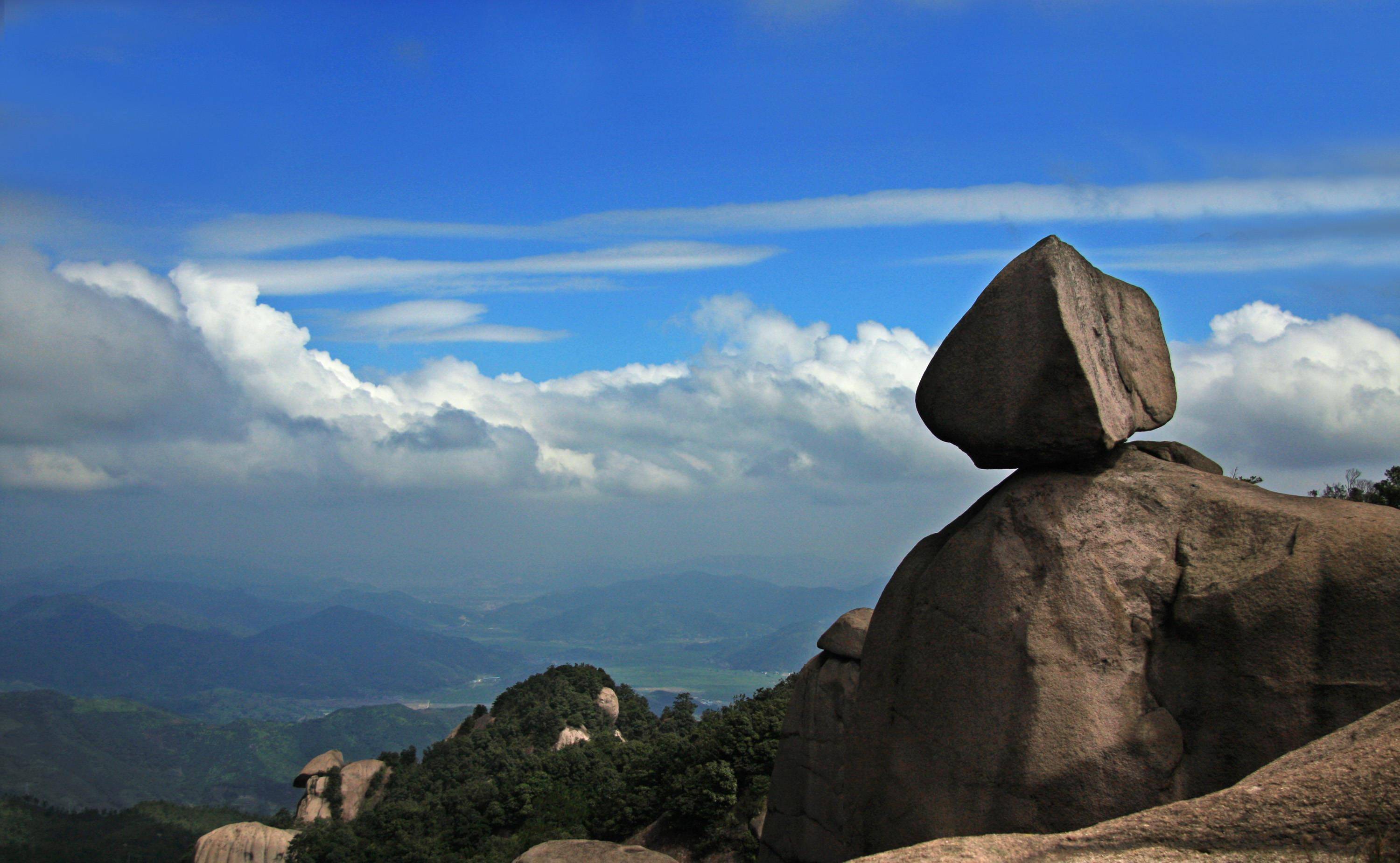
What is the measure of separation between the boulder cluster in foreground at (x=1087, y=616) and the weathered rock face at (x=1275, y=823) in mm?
66

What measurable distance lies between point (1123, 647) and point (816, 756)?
9415 millimetres

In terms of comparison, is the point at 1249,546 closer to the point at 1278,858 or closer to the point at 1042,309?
the point at 1042,309

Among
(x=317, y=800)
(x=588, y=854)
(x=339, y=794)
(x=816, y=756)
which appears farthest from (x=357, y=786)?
(x=816, y=756)

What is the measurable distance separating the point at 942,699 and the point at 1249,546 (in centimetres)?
356

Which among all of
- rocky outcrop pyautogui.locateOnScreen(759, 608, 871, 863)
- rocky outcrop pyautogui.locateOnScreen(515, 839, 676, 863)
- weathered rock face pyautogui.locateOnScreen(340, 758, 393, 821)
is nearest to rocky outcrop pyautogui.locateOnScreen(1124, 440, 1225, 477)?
rocky outcrop pyautogui.locateOnScreen(759, 608, 871, 863)

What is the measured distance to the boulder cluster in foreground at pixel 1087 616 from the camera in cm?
933

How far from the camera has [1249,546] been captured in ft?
33.0

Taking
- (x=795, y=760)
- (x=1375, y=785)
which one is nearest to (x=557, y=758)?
(x=795, y=760)

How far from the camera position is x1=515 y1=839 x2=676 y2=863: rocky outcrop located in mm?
19562

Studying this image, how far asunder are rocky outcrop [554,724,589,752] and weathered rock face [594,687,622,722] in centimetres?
596

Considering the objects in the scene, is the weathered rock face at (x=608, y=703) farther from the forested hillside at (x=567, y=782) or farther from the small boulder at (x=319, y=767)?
the small boulder at (x=319, y=767)

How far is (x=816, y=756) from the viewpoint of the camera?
61.1 feet

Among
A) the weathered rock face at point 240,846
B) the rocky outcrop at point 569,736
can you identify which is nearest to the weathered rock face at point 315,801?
the weathered rock face at point 240,846

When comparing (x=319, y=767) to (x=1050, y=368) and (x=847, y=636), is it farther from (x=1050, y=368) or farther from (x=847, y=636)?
(x=1050, y=368)
